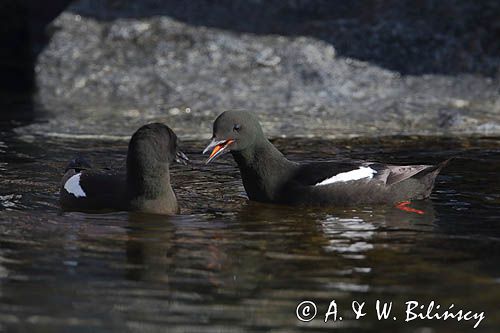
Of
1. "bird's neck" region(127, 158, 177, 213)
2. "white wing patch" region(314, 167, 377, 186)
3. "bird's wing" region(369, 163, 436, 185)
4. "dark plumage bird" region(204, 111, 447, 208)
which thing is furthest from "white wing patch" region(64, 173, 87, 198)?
"bird's wing" region(369, 163, 436, 185)

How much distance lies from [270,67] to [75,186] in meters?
5.41

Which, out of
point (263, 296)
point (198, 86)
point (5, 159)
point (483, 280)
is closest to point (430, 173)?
point (483, 280)

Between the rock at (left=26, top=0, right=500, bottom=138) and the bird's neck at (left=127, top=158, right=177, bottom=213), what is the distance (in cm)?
357

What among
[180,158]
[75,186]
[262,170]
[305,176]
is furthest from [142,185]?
[305,176]

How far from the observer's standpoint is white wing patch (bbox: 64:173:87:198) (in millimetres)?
8156

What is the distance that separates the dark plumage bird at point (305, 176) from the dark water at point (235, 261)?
14 centimetres

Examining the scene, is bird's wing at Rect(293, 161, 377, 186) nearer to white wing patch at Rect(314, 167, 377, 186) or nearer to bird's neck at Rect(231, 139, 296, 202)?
white wing patch at Rect(314, 167, 377, 186)

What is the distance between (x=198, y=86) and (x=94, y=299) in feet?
24.8

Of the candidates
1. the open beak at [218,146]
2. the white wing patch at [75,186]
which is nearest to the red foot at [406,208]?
the open beak at [218,146]

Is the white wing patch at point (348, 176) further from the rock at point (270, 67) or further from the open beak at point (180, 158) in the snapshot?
the rock at point (270, 67)

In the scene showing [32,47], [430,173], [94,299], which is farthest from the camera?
[32,47]

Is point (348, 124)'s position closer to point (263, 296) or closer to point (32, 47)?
point (32, 47)

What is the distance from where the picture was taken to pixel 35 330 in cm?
519

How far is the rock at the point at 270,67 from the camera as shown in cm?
1212
